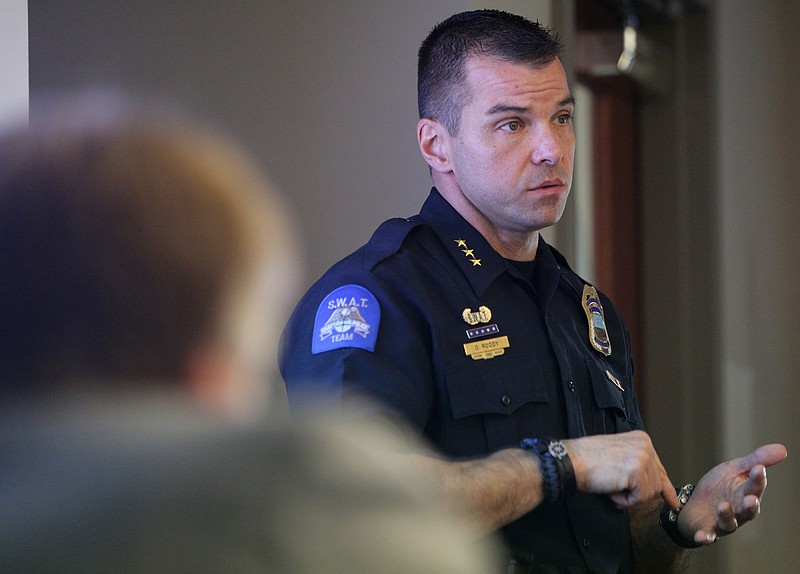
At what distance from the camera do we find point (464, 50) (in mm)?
1844

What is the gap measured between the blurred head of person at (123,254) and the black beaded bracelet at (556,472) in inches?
38.2

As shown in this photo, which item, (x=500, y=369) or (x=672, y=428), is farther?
(x=672, y=428)

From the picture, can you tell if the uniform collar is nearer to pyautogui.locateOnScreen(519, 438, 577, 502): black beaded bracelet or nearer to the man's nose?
the man's nose

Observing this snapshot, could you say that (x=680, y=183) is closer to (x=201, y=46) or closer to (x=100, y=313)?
(x=201, y=46)

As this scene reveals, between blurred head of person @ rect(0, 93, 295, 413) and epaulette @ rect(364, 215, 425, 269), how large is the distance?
108 cm

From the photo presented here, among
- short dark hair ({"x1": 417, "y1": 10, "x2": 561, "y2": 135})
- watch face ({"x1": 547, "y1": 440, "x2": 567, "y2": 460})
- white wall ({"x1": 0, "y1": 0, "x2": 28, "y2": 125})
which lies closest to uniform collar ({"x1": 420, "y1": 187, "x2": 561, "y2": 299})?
short dark hair ({"x1": 417, "y1": 10, "x2": 561, "y2": 135})

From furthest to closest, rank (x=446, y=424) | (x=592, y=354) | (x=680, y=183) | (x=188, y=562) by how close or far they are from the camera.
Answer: (x=680, y=183), (x=592, y=354), (x=446, y=424), (x=188, y=562)

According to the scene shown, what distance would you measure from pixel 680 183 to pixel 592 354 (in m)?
1.90

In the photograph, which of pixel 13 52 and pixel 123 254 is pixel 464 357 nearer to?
pixel 13 52

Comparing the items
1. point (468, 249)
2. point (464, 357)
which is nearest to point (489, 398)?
point (464, 357)

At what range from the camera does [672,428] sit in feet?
11.7

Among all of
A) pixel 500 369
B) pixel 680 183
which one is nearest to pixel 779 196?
pixel 680 183

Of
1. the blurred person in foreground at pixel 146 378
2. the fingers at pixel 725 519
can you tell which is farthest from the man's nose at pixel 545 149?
the blurred person in foreground at pixel 146 378

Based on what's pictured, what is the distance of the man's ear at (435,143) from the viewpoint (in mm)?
1865
